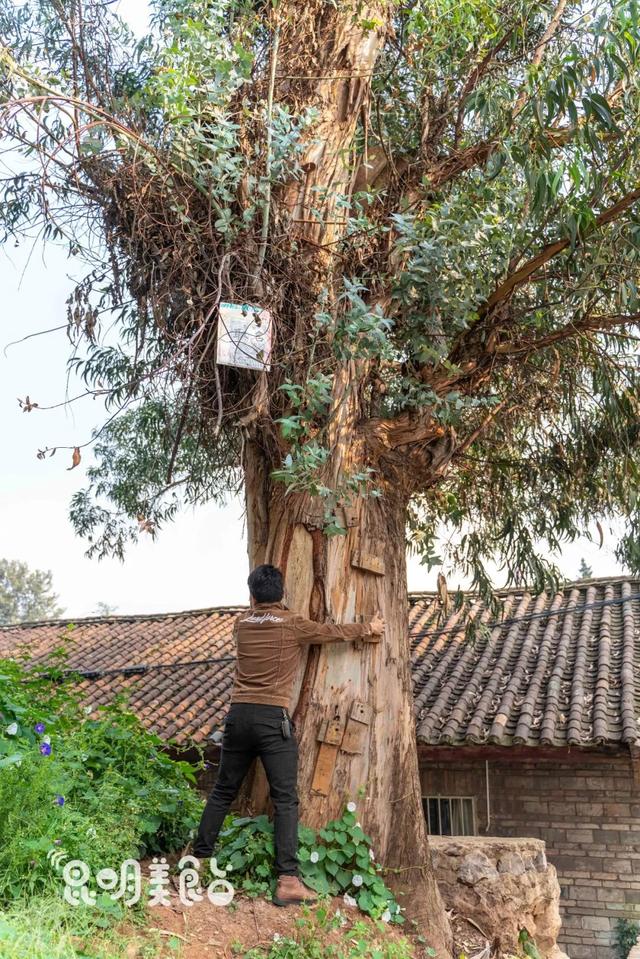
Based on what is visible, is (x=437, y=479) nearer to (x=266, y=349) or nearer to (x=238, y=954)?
(x=266, y=349)

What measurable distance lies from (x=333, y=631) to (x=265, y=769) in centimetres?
94

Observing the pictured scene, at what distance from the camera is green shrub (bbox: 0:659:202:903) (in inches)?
175

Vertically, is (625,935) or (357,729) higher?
(357,729)

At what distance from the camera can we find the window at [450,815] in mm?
12609

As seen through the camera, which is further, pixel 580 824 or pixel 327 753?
pixel 580 824

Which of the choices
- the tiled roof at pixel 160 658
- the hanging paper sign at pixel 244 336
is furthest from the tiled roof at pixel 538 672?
the hanging paper sign at pixel 244 336

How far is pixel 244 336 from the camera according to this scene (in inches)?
220

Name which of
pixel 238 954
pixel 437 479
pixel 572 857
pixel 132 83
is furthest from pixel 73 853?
pixel 572 857

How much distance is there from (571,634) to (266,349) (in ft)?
31.9

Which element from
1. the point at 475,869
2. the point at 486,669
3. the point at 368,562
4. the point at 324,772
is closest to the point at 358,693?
the point at 324,772

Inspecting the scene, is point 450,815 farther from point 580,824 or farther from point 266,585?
point 266,585

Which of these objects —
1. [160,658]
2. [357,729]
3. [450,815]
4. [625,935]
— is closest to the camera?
[357,729]

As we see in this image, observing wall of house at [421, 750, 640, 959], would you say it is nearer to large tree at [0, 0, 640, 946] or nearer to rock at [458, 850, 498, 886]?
rock at [458, 850, 498, 886]

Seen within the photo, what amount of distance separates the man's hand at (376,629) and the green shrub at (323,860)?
3.42ft
